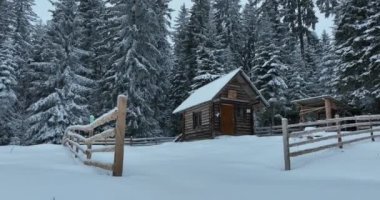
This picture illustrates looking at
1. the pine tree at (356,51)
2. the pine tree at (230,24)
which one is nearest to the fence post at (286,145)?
the pine tree at (356,51)

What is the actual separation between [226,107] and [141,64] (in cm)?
1005

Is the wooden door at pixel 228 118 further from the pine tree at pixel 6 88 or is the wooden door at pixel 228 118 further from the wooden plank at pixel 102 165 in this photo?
the wooden plank at pixel 102 165

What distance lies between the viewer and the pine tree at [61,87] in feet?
114

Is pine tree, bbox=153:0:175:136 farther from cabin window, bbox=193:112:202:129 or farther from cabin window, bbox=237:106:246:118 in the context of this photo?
cabin window, bbox=237:106:246:118

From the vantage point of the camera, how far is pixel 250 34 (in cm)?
5747

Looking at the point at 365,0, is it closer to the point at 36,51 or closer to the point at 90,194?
the point at 36,51

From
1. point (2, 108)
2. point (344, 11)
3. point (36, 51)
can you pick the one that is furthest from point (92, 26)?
point (344, 11)

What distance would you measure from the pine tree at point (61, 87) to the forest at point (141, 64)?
0.29 ft

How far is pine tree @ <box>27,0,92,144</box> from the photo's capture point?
114 ft

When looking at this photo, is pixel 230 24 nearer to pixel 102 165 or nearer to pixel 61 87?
pixel 61 87

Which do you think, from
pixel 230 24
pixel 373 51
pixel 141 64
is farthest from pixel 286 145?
pixel 230 24

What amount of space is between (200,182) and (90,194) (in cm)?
305

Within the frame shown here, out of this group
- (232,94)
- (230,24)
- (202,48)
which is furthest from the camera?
(230,24)

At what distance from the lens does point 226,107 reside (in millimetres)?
32594
